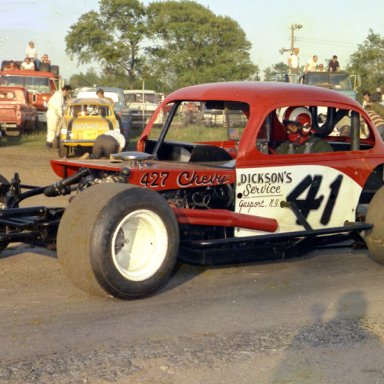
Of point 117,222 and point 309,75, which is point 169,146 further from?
point 309,75

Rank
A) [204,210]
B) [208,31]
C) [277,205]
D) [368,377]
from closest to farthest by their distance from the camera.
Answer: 1. [368,377]
2. [204,210]
3. [277,205]
4. [208,31]

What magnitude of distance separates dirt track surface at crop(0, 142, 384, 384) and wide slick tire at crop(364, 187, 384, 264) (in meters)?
0.19

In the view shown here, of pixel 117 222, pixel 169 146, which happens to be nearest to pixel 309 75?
pixel 169 146

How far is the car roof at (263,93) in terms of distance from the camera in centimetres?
730

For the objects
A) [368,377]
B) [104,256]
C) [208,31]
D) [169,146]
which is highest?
[208,31]

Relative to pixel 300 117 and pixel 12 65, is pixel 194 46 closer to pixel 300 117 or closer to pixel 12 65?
pixel 12 65

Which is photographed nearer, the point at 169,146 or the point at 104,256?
the point at 104,256

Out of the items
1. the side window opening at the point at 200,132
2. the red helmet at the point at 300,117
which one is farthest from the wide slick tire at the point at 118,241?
the red helmet at the point at 300,117

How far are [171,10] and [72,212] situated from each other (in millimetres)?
57630

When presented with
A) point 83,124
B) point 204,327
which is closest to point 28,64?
point 83,124

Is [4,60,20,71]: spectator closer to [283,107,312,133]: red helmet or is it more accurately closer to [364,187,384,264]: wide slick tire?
[283,107,312,133]: red helmet

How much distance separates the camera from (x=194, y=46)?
60062 millimetres

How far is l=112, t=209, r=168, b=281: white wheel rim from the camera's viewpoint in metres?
6.13

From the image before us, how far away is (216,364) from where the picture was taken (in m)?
4.79
